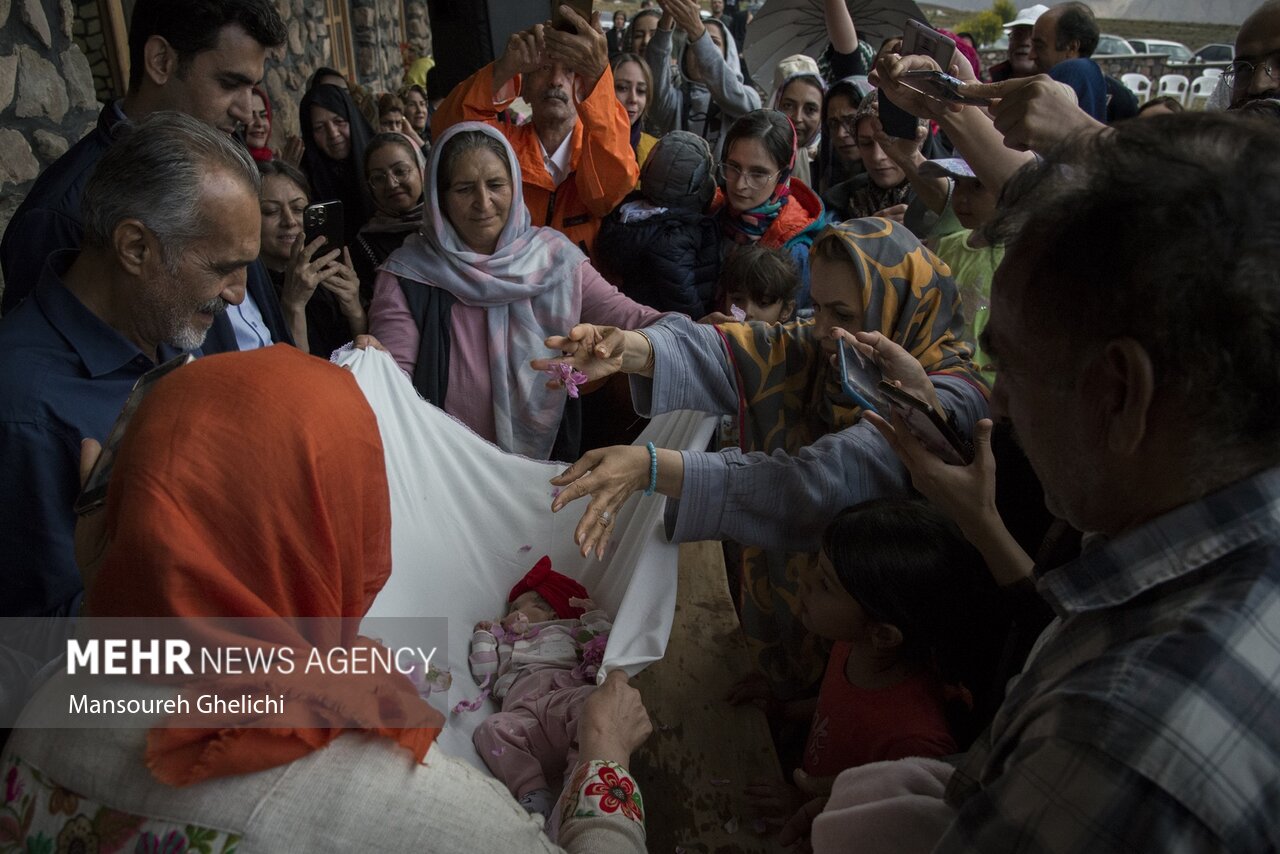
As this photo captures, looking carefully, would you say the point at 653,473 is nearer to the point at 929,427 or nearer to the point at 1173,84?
the point at 929,427

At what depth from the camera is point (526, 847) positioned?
88 centimetres

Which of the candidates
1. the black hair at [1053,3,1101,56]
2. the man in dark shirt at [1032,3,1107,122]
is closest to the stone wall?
the man in dark shirt at [1032,3,1107,122]

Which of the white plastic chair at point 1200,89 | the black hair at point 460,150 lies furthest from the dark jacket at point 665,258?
the white plastic chair at point 1200,89

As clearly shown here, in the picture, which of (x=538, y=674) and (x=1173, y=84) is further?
(x=1173, y=84)

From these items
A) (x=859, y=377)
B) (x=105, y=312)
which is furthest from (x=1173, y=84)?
(x=105, y=312)

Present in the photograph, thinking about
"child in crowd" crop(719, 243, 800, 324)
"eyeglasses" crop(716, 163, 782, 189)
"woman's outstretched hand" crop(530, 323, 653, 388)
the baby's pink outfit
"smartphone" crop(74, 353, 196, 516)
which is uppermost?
"smartphone" crop(74, 353, 196, 516)

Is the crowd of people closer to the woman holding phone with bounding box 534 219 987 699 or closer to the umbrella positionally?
the woman holding phone with bounding box 534 219 987 699

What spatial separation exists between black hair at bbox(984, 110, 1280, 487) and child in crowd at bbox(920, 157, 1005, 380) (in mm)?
1248

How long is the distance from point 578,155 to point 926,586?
2.22 meters

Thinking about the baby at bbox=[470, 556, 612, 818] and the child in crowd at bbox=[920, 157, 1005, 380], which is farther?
the child in crowd at bbox=[920, 157, 1005, 380]

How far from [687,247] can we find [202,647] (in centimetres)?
239

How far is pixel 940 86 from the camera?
169 centimetres

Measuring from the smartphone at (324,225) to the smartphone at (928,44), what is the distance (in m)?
1.76

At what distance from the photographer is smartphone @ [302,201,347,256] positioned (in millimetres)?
2465
